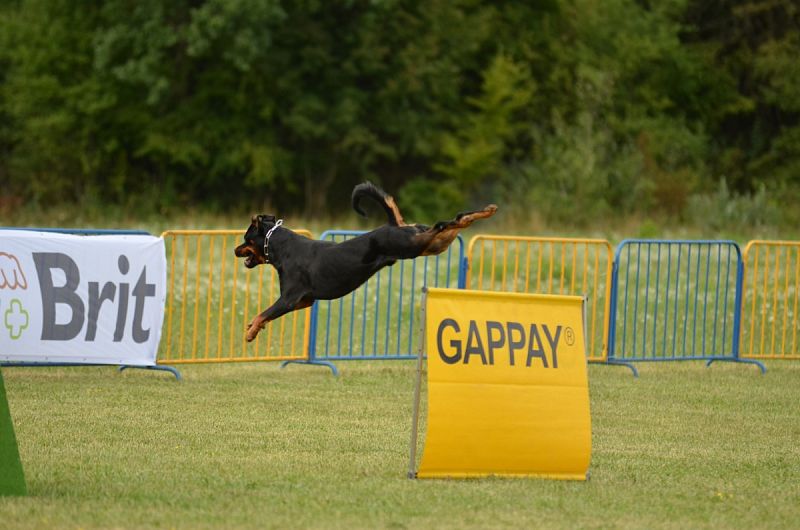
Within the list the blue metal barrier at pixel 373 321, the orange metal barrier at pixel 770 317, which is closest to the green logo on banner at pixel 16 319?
the blue metal barrier at pixel 373 321

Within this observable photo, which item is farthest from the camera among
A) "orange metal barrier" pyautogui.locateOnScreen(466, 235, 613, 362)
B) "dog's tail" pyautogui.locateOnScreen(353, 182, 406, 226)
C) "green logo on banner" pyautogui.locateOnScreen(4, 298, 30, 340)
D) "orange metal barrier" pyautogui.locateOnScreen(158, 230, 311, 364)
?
"orange metal barrier" pyautogui.locateOnScreen(466, 235, 613, 362)

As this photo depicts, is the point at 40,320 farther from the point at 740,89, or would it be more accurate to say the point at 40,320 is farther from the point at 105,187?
the point at 740,89

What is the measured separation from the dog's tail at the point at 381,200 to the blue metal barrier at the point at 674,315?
549 centimetres

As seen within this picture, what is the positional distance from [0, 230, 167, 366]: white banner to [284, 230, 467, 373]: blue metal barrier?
6.05ft

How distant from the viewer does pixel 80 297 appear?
11070 mm

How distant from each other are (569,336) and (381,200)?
1.48 m

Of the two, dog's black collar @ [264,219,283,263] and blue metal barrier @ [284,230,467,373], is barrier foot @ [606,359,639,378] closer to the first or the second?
blue metal barrier @ [284,230,467,373]

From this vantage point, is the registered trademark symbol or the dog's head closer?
the registered trademark symbol

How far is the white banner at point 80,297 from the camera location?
35.4 ft

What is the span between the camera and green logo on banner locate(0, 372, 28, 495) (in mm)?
6645

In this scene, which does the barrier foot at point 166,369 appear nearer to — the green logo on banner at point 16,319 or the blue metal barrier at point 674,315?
the green logo on banner at point 16,319

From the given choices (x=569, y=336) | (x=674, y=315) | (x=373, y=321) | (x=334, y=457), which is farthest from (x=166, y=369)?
(x=674, y=315)

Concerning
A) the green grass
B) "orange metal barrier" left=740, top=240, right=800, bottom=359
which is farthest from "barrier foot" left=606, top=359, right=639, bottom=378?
"orange metal barrier" left=740, top=240, right=800, bottom=359

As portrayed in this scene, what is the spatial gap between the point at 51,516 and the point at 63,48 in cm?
3290
